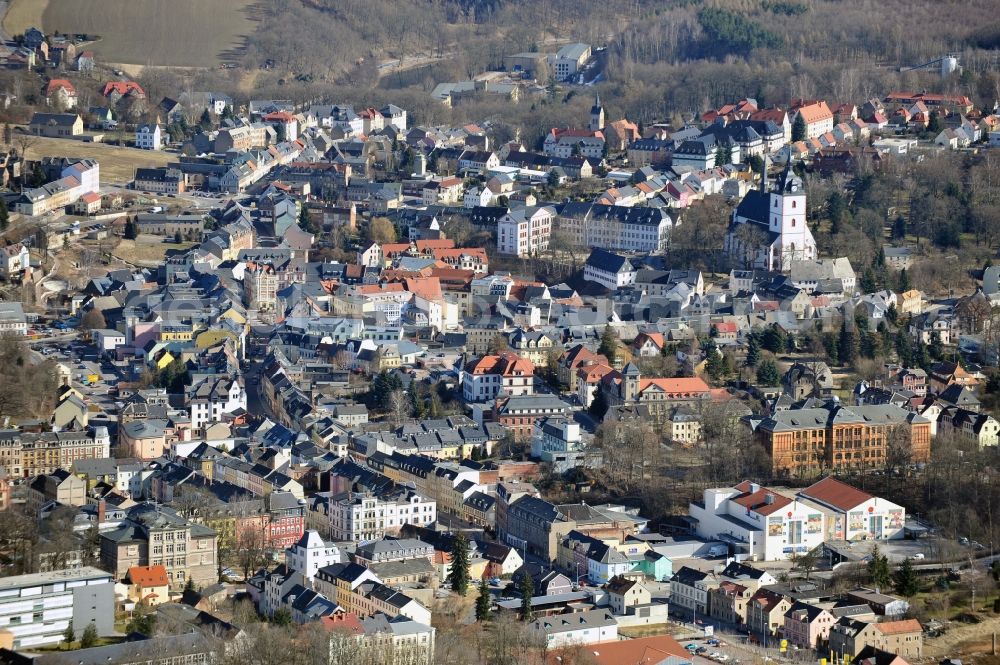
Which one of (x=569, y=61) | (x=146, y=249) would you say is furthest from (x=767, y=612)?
(x=569, y=61)

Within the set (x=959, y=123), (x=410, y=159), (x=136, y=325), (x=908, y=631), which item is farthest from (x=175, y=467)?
(x=959, y=123)

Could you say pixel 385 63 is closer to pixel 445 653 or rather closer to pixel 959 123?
pixel 959 123

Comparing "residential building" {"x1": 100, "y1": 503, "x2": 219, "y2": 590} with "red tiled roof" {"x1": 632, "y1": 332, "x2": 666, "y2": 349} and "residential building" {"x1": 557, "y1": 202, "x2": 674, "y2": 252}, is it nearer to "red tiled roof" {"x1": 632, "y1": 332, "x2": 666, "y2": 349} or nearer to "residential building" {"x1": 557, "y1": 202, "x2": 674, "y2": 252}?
"red tiled roof" {"x1": 632, "y1": 332, "x2": 666, "y2": 349}

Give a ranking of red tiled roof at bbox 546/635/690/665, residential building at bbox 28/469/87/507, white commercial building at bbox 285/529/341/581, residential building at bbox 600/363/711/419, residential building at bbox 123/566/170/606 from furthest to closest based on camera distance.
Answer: residential building at bbox 600/363/711/419 < residential building at bbox 28/469/87/507 < white commercial building at bbox 285/529/341/581 < residential building at bbox 123/566/170/606 < red tiled roof at bbox 546/635/690/665

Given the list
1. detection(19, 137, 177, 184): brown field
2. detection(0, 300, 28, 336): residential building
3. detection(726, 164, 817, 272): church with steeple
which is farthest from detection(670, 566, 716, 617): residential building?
detection(19, 137, 177, 184): brown field

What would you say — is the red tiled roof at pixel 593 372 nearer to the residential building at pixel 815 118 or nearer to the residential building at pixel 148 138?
the residential building at pixel 815 118
